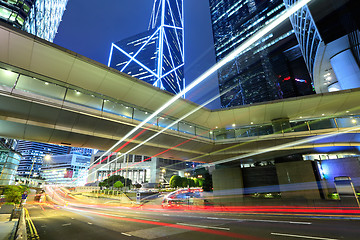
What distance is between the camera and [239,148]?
1988 cm

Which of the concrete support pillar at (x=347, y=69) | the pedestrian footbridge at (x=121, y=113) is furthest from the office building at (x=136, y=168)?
the concrete support pillar at (x=347, y=69)

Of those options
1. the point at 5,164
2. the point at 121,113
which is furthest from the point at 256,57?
the point at 5,164

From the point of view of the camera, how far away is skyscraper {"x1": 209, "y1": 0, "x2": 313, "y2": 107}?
2958 inches

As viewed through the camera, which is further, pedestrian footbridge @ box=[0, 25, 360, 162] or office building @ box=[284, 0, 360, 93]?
office building @ box=[284, 0, 360, 93]

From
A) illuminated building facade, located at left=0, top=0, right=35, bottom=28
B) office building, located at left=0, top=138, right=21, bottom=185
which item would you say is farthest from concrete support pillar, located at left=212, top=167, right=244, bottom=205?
illuminated building facade, located at left=0, top=0, right=35, bottom=28

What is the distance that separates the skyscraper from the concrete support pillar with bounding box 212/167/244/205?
65.9 metres

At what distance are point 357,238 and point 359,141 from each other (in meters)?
16.2

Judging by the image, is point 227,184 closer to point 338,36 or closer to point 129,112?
point 129,112

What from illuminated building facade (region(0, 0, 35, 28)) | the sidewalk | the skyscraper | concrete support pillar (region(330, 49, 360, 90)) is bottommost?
the sidewalk

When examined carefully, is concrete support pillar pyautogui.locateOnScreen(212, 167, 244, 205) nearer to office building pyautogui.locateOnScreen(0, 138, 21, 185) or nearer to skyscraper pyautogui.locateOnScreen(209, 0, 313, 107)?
office building pyautogui.locateOnScreen(0, 138, 21, 185)

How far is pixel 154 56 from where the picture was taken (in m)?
157

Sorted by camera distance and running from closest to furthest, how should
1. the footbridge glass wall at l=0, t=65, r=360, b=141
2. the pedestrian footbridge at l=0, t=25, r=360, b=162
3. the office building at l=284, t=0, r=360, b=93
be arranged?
the footbridge glass wall at l=0, t=65, r=360, b=141
the pedestrian footbridge at l=0, t=25, r=360, b=162
the office building at l=284, t=0, r=360, b=93

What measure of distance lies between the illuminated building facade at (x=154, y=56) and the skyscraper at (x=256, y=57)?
4798cm

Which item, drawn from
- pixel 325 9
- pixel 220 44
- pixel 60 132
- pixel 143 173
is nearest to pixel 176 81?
pixel 220 44
